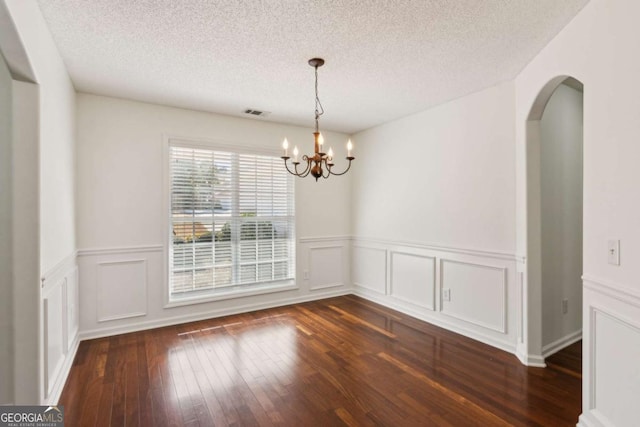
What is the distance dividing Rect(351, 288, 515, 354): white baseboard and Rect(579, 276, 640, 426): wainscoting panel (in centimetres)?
118

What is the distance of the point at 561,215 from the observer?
303 centimetres

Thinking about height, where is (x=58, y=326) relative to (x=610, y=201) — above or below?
below

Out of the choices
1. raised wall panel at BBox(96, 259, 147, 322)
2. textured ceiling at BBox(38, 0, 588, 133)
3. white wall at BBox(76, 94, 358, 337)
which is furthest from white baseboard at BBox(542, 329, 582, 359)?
raised wall panel at BBox(96, 259, 147, 322)

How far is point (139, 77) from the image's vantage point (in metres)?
2.99

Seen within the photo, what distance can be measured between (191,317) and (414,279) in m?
2.81

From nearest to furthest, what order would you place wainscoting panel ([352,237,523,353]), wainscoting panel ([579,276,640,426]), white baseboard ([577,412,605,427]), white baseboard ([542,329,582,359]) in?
wainscoting panel ([579,276,640,426]), white baseboard ([577,412,605,427]), white baseboard ([542,329,582,359]), wainscoting panel ([352,237,523,353])

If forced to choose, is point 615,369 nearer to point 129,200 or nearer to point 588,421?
point 588,421

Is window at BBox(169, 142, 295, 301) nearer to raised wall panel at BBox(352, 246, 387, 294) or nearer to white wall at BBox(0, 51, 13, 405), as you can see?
raised wall panel at BBox(352, 246, 387, 294)

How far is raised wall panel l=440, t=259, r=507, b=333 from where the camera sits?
3.12 m

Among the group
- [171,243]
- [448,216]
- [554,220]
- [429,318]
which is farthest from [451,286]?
[171,243]

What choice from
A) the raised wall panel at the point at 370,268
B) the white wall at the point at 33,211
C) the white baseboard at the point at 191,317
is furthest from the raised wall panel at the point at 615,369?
the white baseboard at the point at 191,317

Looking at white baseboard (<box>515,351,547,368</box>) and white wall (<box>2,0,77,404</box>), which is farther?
white baseboard (<box>515,351,547,368</box>)

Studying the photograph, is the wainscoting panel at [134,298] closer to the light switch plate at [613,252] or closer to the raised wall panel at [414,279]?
the raised wall panel at [414,279]

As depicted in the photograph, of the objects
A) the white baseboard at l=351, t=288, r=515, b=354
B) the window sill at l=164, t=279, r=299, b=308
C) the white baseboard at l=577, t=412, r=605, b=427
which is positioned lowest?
the white baseboard at l=351, t=288, r=515, b=354
